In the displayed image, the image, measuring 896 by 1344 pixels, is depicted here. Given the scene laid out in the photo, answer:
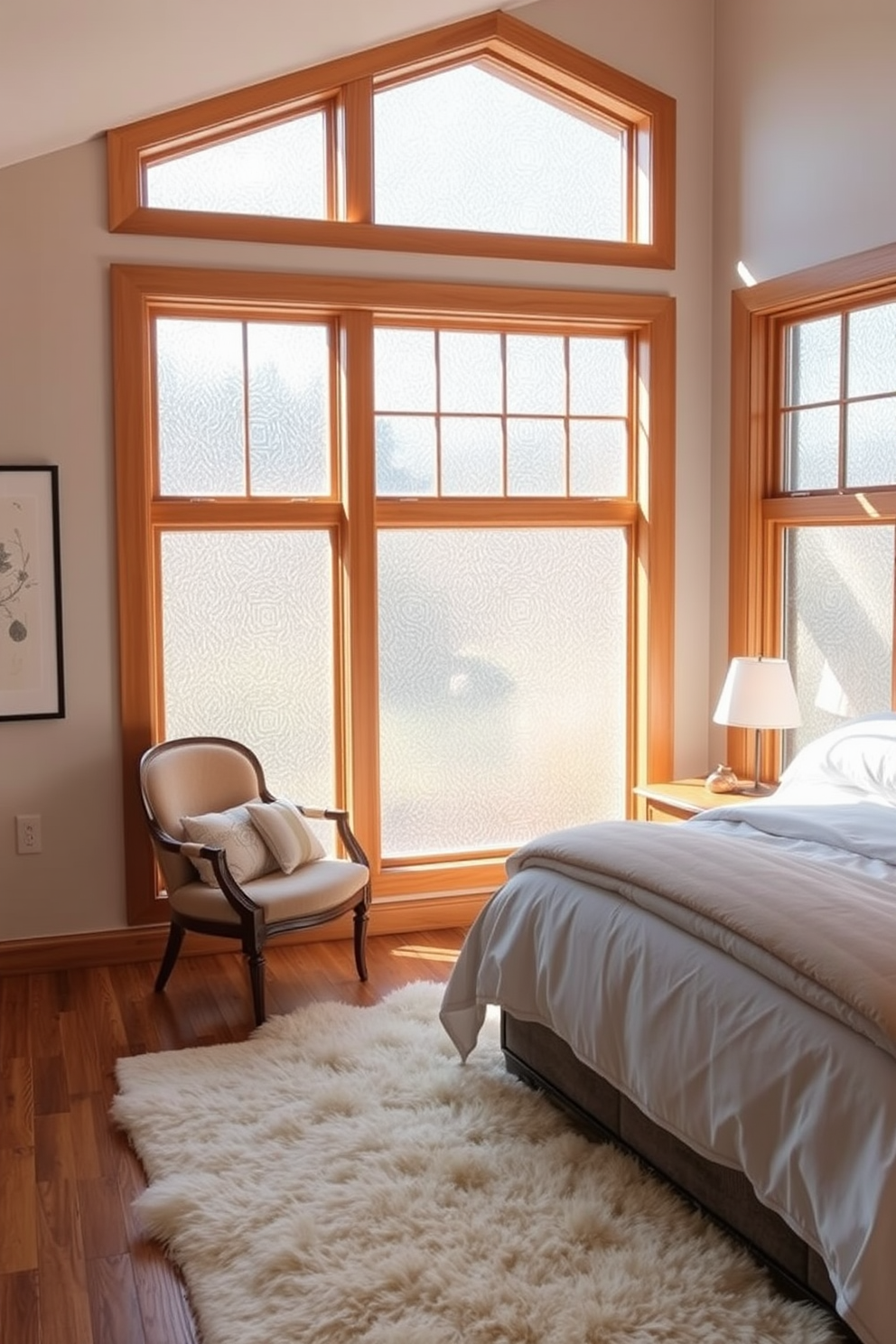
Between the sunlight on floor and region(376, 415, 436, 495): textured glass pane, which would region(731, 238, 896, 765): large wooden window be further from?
the sunlight on floor

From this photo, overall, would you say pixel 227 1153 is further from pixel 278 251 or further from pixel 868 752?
pixel 278 251

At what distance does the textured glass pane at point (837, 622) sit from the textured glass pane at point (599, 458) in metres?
0.74

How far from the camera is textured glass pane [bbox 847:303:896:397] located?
4559 mm

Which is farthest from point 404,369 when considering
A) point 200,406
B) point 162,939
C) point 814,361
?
point 162,939

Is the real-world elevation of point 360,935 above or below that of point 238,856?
below

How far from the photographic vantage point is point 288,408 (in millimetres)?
4949

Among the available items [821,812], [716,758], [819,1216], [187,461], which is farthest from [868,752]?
[187,461]

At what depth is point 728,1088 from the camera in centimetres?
259

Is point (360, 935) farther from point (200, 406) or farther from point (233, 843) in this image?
point (200, 406)

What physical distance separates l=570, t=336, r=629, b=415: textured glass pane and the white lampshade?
1.24 meters

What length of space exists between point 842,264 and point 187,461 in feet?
7.78

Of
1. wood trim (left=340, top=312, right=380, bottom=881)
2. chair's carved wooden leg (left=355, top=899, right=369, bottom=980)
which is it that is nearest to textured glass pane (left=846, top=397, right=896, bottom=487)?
wood trim (left=340, top=312, right=380, bottom=881)

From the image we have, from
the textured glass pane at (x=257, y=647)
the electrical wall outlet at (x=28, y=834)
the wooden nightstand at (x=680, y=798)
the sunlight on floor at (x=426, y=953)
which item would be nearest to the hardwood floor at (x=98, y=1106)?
the sunlight on floor at (x=426, y=953)

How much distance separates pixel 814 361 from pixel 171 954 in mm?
3095
